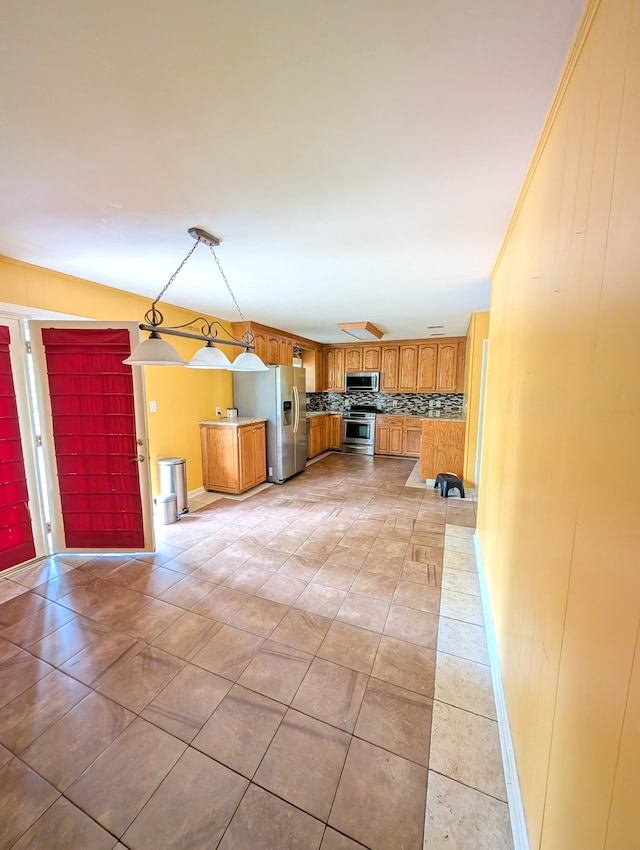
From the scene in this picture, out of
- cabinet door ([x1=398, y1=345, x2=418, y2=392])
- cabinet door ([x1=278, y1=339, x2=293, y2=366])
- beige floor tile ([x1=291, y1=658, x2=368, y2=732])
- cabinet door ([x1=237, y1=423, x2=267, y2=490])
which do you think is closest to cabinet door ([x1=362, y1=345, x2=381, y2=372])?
cabinet door ([x1=398, y1=345, x2=418, y2=392])

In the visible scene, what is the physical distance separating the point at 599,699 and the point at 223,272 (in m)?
3.11

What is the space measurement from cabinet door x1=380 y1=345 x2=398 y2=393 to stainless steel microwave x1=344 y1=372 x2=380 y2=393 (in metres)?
0.12

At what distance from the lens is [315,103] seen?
3.68 feet

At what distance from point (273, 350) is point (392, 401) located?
9.78ft

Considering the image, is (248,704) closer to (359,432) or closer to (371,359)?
(359,432)

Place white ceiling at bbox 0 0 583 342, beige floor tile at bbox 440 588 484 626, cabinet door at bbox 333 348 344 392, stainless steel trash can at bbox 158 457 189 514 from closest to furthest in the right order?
white ceiling at bbox 0 0 583 342
beige floor tile at bbox 440 588 484 626
stainless steel trash can at bbox 158 457 189 514
cabinet door at bbox 333 348 344 392

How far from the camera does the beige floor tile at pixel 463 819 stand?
1.10 meters

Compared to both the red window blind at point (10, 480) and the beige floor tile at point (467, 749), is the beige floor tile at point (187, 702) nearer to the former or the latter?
the beige floor tile at point (467, 749)

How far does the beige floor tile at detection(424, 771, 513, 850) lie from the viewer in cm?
110

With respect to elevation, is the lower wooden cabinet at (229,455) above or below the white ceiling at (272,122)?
below

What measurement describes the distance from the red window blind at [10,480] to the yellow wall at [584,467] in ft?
11.4

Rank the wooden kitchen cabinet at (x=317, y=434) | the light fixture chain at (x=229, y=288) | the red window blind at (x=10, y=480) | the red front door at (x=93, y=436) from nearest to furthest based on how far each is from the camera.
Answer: the light fixture chain at (x=229, y=288) < the red window blind at (x=10, y=480) < the red front door at (x=93, y=436) < the wooden kitchen cabinet at (x=317, y=434)

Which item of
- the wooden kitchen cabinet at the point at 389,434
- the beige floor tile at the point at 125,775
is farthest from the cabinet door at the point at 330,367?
the beige floor tile at the point at 125,775

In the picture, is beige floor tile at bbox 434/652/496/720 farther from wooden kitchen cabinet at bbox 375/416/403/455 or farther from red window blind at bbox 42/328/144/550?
wooden kitchen cabinet at bbox 375/416/403/455
